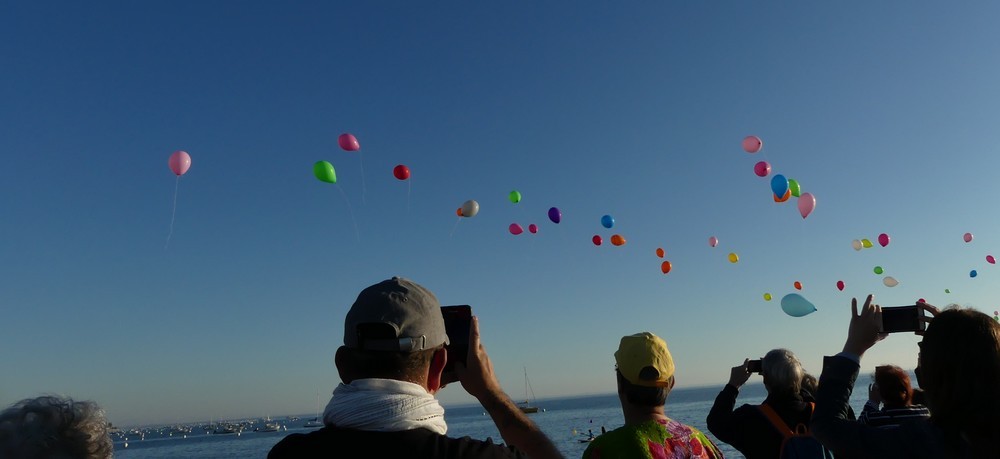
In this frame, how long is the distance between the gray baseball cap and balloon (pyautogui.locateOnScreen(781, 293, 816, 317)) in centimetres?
883

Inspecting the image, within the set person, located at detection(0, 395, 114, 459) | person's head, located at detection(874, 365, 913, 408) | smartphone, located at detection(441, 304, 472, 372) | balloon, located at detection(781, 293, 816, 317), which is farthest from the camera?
balloon, located at detection(781, 293, 816, 317)

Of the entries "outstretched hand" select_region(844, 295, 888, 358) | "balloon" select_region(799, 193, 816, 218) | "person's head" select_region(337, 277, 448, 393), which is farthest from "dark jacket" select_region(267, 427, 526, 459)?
"balloon" select_region(799, 193, 816, 218)

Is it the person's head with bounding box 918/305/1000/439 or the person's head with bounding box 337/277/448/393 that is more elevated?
the person's head with bounding box 337/277/448/393

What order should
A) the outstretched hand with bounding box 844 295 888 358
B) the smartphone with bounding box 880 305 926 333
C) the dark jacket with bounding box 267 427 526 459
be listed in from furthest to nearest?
the smartphone with bounding box 880 305 926 333 → the outstretched hand with bounding box 844 295 888 358 → the dark jacket with bounding box 267 427 526 459

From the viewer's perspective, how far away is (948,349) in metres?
2.04

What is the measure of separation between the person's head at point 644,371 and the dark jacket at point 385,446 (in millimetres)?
1332

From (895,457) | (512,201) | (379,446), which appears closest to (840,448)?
(895,457)

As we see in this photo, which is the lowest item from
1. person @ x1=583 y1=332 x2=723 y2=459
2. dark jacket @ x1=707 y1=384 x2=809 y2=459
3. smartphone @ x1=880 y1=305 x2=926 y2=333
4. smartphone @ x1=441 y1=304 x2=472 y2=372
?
dark jacket @ x1=707 y1=384 x2=809 y2=459

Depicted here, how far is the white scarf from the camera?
5.81 feet

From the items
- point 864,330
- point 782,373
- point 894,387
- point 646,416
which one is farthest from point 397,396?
point 894,387

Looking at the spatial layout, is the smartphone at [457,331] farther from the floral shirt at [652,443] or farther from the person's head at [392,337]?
the floral shirt at [652,443]

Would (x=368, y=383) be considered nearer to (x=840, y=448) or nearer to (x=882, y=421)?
(x=840, y=448)

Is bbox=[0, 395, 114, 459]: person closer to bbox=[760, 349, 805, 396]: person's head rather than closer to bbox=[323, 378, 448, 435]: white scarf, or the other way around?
bbox=[323, 378, 448, 435]: white scarf

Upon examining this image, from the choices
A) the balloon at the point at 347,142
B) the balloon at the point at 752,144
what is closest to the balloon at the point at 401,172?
the balloon at the point at 347,142
